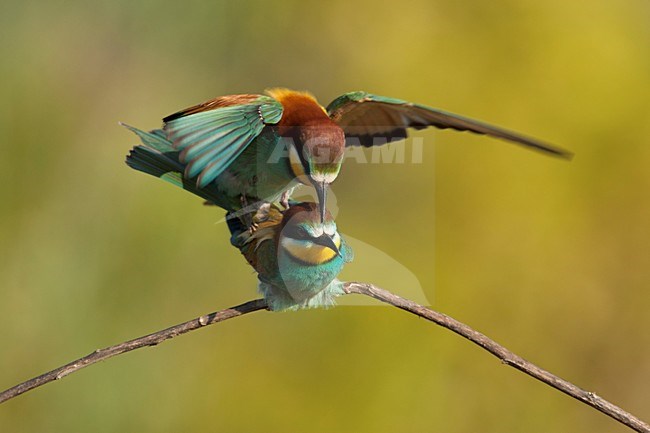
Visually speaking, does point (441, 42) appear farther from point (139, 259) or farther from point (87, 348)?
point (87, 348)

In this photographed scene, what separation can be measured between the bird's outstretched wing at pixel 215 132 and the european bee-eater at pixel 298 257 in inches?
6.8

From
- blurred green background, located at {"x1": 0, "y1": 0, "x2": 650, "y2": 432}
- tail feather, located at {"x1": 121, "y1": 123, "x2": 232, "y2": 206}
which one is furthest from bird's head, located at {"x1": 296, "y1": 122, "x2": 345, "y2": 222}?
blurred green background, located at {"x1": 0, "y1": 0, "x2": 650, "y2": 432}

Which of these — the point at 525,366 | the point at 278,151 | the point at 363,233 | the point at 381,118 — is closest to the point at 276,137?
the point at 278,151

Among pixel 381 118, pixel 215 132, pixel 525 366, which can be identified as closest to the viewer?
pixel 525 366

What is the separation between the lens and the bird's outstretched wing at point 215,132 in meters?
1.56

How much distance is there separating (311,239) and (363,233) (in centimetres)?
141

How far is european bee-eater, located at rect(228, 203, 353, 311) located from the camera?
1626mm

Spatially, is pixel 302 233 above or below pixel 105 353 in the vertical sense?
above

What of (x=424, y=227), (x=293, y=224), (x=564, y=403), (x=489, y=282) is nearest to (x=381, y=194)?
(x=424, y=227)

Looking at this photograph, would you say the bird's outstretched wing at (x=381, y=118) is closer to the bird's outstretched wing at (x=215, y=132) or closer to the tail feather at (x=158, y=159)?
the bird's outstretched wing at (x=215, y=132)

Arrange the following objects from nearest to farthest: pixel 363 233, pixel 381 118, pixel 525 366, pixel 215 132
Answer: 1. pixel 525 366
2. pixel 215 132
3. pixel 381 118
4. pixel 363 233

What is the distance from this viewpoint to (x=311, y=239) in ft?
5.34

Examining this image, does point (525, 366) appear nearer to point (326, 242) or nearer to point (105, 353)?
point (326, 242)

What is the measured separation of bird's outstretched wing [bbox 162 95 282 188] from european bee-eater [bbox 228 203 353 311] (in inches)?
6.8
